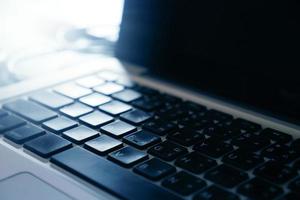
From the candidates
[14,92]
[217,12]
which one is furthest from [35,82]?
[217,12]

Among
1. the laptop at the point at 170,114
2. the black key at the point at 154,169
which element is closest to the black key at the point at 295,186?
the laptop at the point at 170,114

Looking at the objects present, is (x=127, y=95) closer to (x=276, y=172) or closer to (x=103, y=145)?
(x=103, y=145)

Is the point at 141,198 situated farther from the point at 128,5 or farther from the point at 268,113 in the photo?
the point at 128,5

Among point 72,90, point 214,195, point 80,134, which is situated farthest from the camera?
point 72,90

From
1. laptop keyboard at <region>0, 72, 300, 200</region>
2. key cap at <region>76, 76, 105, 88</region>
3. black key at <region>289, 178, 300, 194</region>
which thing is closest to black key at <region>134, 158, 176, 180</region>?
laptop keyboard at <region>0, 72, 300, 200</region>

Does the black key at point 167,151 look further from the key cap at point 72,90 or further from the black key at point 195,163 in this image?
the key cap at point 72,90

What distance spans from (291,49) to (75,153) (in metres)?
0.27

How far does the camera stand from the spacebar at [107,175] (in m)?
0.38

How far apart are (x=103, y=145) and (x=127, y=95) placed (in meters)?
0.13

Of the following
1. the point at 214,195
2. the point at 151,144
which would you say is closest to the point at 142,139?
the point at 151,144

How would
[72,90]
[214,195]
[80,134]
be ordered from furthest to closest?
[72,90] < [80,134] < [214,195]

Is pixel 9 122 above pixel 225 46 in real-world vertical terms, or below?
below

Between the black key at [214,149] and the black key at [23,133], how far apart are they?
170mm

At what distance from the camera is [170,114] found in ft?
1.71
